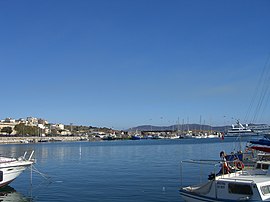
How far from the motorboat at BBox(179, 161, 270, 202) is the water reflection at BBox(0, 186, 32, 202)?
16.7 metres

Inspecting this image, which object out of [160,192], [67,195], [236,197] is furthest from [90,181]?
[236,197]

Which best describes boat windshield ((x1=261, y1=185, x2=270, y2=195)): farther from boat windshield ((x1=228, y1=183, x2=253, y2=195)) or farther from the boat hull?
the boat hull

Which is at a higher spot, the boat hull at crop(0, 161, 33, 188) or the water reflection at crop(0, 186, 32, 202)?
the boat hull at crop(0, 161, 33, 188)

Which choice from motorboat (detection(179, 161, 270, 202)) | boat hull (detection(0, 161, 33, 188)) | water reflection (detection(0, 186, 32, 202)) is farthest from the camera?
boat hull (detection(0, 161, 33, 188))

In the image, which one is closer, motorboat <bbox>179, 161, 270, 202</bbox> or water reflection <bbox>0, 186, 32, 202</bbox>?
motorboat <bbox>179, 161, 270, 202</bbox>

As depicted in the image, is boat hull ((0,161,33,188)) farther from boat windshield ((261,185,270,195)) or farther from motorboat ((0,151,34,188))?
boat windshield ((261,185,270,195))

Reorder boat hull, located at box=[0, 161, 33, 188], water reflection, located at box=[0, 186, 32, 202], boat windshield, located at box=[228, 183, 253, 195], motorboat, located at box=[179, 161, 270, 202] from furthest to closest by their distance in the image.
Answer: boat hull, located at box=[0, 161, 33, 188], water reflection, located at box=[0, 186, 32, 202], boat windshield, located at box=[228, 183, 253, 195], motorboat, located at box=[179, 161, 270, 202]

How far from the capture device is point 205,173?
48.3 m

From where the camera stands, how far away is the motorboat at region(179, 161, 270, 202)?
22.6 meters

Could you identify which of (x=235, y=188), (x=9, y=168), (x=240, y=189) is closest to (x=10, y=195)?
(x=9, y=168)

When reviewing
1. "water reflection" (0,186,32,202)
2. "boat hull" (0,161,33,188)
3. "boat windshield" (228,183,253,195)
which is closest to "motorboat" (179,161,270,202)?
"boat windshield" (228,183,253,195)

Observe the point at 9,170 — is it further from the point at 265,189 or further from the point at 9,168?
the point at 265,189

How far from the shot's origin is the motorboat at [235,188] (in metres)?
22.6

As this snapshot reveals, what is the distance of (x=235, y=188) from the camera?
23.6 meters
